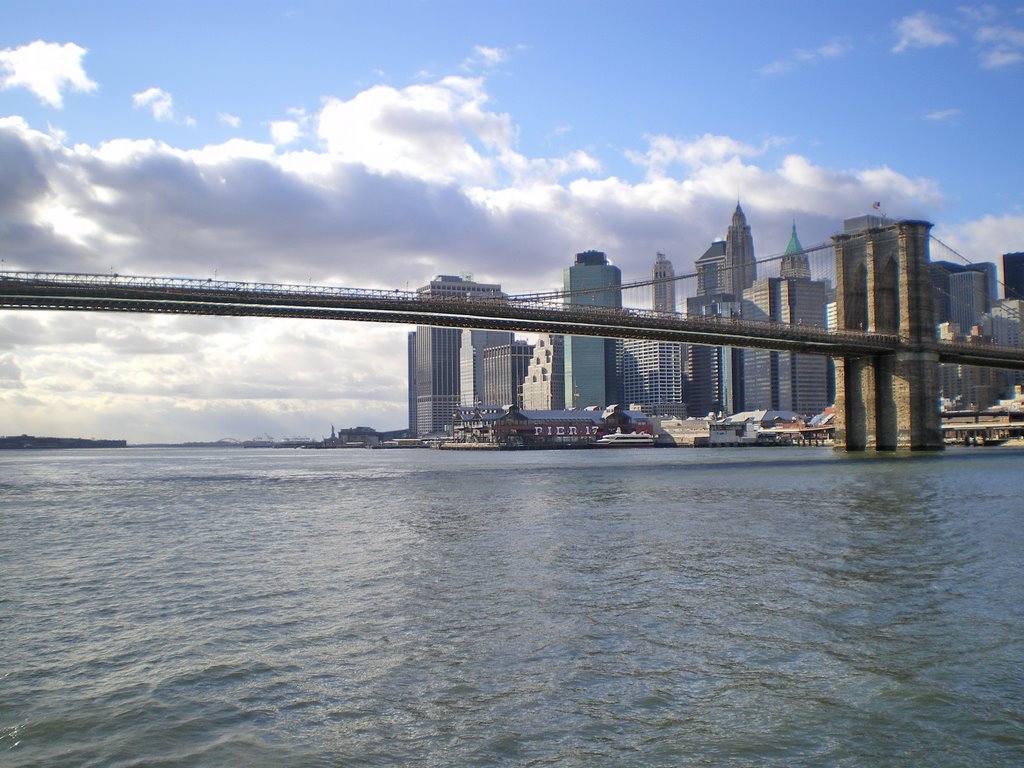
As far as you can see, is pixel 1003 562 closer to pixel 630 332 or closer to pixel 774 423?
pixel 630 332

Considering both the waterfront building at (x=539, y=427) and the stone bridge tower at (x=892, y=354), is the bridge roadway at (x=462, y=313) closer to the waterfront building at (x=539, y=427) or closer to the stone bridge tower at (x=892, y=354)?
the stone bridge tower at (x=892, y=354)

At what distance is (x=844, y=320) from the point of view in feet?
211

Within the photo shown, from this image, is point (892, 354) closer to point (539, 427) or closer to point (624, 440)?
point (624, 440)

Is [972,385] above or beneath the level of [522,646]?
above

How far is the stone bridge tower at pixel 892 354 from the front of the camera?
58.0 m

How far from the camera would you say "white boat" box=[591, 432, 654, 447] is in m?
130

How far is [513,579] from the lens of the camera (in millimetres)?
12250

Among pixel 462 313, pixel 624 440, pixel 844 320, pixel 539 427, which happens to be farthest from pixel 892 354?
pixel 539 427

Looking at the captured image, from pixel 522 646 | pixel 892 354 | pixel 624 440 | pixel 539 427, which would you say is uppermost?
pixel 892 354

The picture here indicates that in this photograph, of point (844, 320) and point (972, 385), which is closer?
point (844, 320)

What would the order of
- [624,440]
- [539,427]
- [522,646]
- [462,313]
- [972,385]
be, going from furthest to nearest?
[972,385], [539,427], [624,440], [462,313], [522,646]

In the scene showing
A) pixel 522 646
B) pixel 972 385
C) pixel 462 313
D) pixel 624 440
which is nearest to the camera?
pixel 522 646

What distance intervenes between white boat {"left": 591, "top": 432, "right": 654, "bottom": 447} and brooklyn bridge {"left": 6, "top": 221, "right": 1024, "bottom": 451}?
221 ft

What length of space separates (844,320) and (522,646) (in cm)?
6161
